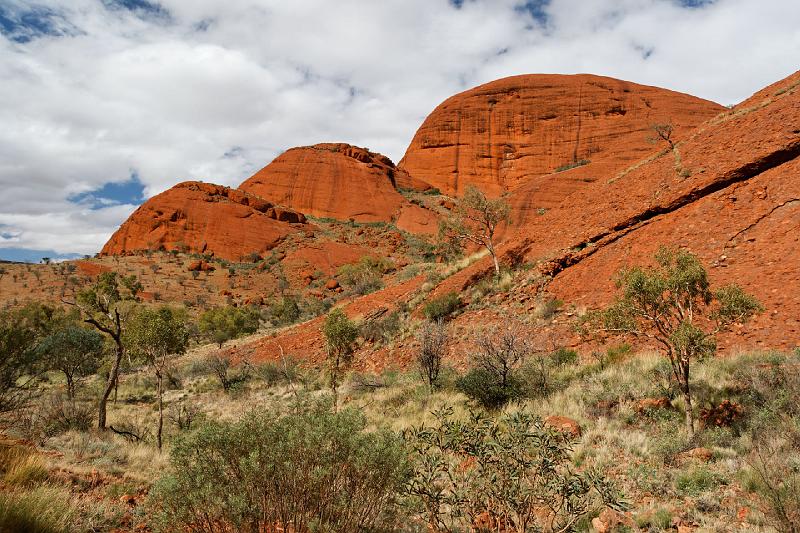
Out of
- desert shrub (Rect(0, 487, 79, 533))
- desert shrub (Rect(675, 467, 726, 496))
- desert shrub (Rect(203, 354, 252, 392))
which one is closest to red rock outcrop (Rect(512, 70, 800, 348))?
desert shrub (Rect(675, 467, 726, 496))

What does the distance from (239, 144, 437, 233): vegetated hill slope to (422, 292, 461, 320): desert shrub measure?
142 feet

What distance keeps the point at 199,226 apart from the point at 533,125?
51.0 metres


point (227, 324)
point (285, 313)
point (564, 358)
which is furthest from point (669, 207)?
point (227, 324)

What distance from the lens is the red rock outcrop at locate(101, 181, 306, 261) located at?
51.9 meters

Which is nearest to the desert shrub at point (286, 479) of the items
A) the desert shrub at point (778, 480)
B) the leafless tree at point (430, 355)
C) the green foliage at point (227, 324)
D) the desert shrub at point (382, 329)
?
the desert shrub at point (778, 480)

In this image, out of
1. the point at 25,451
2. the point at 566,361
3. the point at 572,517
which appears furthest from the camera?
the point at 566,361

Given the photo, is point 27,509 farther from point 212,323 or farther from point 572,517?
point 212,323

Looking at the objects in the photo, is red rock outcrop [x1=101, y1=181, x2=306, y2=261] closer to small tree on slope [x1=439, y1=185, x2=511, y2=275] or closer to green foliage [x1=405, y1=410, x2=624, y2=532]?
small tree on slope [x1=439, y1=185, x2=511, y2=275]

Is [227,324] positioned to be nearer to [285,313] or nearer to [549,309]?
[285,313]

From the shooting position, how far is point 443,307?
16656mm

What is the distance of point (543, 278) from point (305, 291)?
105 ft

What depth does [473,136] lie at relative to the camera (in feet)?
229

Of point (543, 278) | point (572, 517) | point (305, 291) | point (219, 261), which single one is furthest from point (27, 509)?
point (219, 261)

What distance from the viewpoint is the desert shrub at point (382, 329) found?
17.6m
